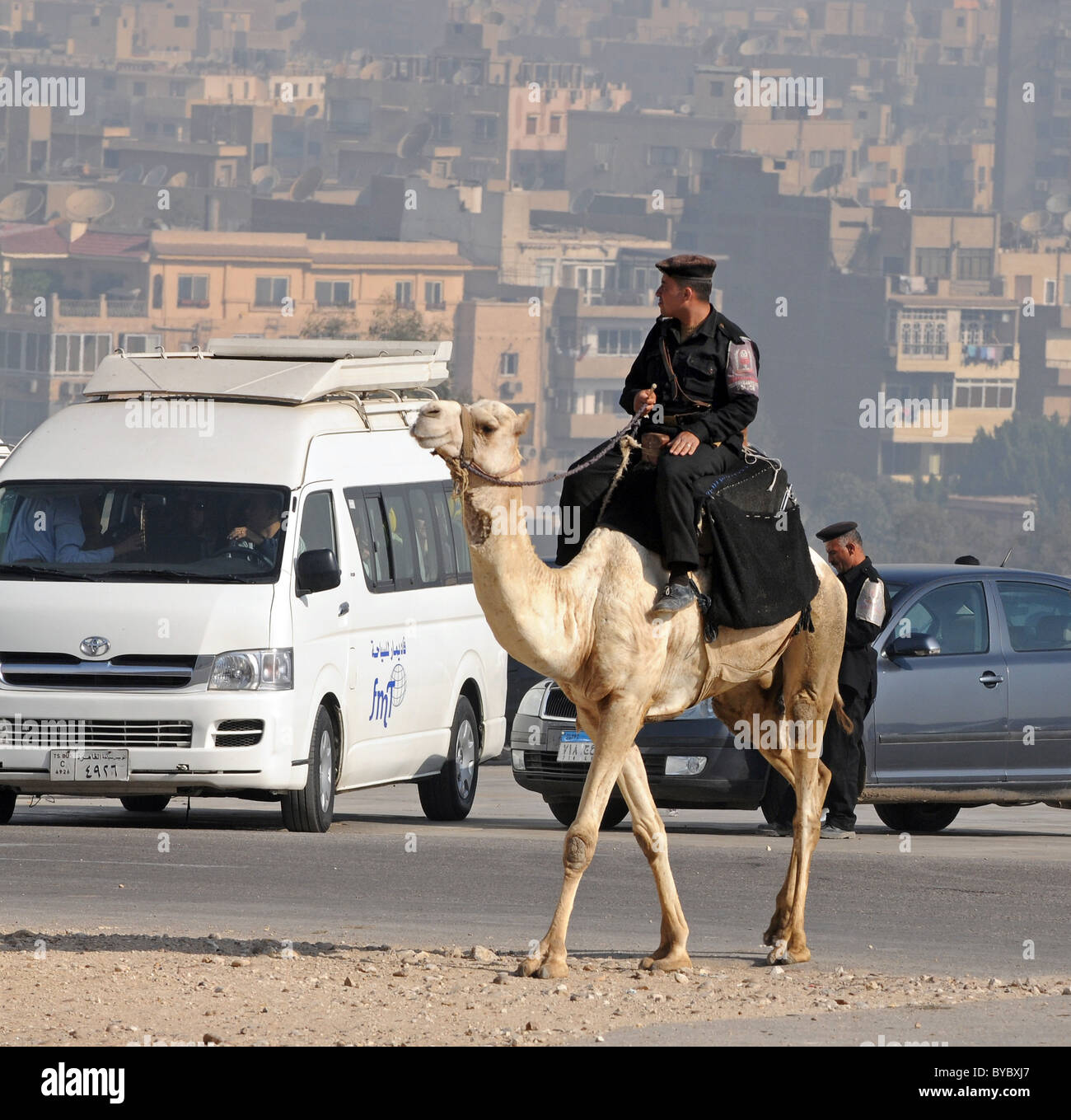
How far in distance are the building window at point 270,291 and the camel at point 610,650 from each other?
188 meters

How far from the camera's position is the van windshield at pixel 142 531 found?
15.7 m

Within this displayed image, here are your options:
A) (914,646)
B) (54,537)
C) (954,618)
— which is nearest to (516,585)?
(54,537)

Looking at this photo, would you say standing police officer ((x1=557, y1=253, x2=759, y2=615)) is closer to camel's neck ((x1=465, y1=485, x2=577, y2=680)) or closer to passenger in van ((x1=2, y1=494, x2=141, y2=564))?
camel's neck ((x1=465, y1=485, x2=577, y2=680))

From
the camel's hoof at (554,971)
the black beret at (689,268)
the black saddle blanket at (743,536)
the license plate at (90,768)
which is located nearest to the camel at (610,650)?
the camel's hoof at (554,971)

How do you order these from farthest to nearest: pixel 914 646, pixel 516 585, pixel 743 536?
1. pixel 914 646
2. pixel 743 536
3. pixel 516 585

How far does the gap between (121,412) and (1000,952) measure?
7623mm

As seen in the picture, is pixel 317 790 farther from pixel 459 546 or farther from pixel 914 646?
pixel 914 646

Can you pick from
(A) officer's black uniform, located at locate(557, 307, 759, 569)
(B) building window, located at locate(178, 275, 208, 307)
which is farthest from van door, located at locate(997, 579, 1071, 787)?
(B) building window, located at locate(178, 275, 208, 307)

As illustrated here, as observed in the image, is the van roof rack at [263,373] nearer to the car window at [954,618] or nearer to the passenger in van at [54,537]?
the passenger in van at [54,537]

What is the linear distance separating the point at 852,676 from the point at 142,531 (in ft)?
15.3

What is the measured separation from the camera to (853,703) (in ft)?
53.6

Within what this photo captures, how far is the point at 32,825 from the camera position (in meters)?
16.6
